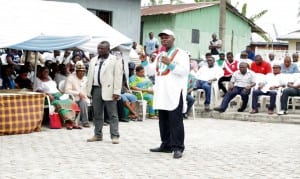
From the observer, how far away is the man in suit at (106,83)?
10.4m

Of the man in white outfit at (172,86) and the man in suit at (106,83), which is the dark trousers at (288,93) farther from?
the man in white outfit at (172,86)

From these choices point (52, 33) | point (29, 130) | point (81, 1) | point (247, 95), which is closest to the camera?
point (29, 130)

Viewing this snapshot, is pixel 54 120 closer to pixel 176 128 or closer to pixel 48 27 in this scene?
pixel 48 27

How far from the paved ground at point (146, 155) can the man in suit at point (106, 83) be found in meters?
0.53

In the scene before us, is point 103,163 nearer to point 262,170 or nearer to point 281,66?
point 262,170

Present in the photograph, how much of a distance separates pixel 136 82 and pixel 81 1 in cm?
652

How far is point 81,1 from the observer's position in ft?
68.6

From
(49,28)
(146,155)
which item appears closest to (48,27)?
(49,28)

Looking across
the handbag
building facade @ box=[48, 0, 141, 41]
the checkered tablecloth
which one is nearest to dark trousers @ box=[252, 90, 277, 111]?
the handbag

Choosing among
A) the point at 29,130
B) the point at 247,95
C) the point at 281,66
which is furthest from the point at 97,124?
the point at 281,66

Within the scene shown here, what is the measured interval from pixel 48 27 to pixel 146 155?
182 inches

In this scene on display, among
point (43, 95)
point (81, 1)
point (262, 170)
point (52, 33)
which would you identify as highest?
point (81, 1)

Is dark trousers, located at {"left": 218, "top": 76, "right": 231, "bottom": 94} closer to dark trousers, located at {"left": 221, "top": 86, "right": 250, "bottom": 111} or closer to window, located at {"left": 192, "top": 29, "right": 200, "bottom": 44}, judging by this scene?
dark trousers, located at {"left": 221, "top": 86, "right": 250, "bottom": 111}

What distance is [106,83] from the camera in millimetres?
10391
